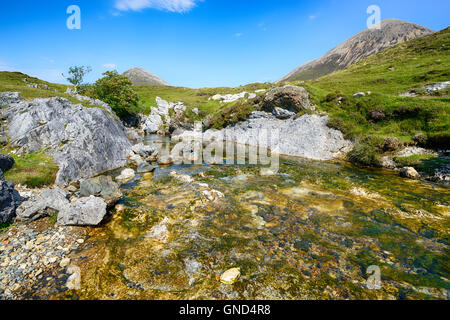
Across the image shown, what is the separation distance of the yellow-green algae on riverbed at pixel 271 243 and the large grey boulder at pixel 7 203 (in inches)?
151

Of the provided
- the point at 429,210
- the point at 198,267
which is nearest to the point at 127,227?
the point at 198,267

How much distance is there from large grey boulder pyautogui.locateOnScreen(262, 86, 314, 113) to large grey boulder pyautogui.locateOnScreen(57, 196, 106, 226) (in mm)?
36446

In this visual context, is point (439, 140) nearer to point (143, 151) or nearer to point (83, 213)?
point (83, 213)

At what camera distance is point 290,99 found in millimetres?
36875

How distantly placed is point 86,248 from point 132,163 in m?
15.2

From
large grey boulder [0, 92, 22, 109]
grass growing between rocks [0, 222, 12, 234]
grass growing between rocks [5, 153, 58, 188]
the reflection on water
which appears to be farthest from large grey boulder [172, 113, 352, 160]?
large grey boulder [0, 92, 22, 109]

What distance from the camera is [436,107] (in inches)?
936

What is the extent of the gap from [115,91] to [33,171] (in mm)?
42845

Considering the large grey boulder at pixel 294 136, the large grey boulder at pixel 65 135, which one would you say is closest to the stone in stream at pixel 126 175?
the large grey boulder at pixel 65 135

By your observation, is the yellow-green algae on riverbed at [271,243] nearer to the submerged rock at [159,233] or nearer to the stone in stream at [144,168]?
the submerged rock at [159,233]

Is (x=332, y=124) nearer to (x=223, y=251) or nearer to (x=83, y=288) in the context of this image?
(x=223, y=251)

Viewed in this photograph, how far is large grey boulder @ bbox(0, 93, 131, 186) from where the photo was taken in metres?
15.4

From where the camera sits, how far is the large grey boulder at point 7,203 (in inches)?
328

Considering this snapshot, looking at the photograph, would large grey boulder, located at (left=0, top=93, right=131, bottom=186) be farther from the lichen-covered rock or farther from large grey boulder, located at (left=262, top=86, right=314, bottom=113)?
large grey boulder, located at (left=262, top=86, right=314, bottom=113)
